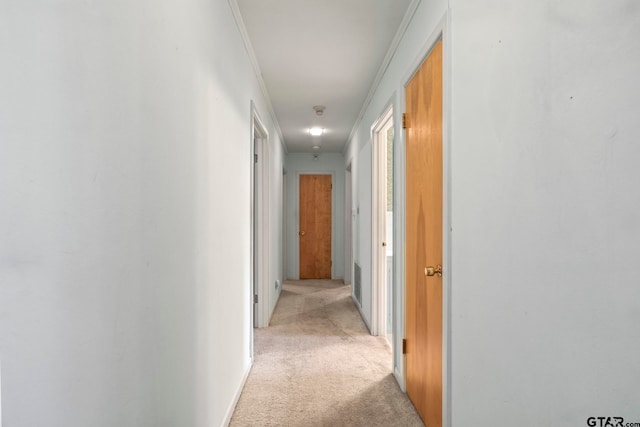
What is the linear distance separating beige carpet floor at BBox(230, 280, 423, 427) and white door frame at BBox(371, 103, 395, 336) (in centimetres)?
24

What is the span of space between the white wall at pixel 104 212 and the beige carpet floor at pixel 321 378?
76 centimetres

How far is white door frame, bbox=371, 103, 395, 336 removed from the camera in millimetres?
3826

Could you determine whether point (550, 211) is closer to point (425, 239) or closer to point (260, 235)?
point (425, 239)

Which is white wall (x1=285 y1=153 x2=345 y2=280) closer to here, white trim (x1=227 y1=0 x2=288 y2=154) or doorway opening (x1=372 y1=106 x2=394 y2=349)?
white trim (x1=227 y1=0 x2=288 y2=154)

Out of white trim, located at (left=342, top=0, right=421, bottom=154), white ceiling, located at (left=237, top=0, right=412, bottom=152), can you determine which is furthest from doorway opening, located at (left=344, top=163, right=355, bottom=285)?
white ceiling, located at (left=237, top=0, right=412, bottom=152)

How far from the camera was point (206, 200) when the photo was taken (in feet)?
5.68

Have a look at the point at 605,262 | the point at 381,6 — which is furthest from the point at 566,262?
the point at 381,6

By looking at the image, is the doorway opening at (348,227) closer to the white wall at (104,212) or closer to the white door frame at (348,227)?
the white door frame at (348,227)

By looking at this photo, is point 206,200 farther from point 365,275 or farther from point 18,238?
point 365,275

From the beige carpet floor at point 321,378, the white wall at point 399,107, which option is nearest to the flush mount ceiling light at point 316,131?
the white wall at point 399,107

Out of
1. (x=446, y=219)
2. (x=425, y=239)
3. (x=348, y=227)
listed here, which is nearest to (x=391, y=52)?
(x=425, y=239)

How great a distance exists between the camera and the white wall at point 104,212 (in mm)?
657

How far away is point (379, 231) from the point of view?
3869mm

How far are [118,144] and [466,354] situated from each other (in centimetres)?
143
